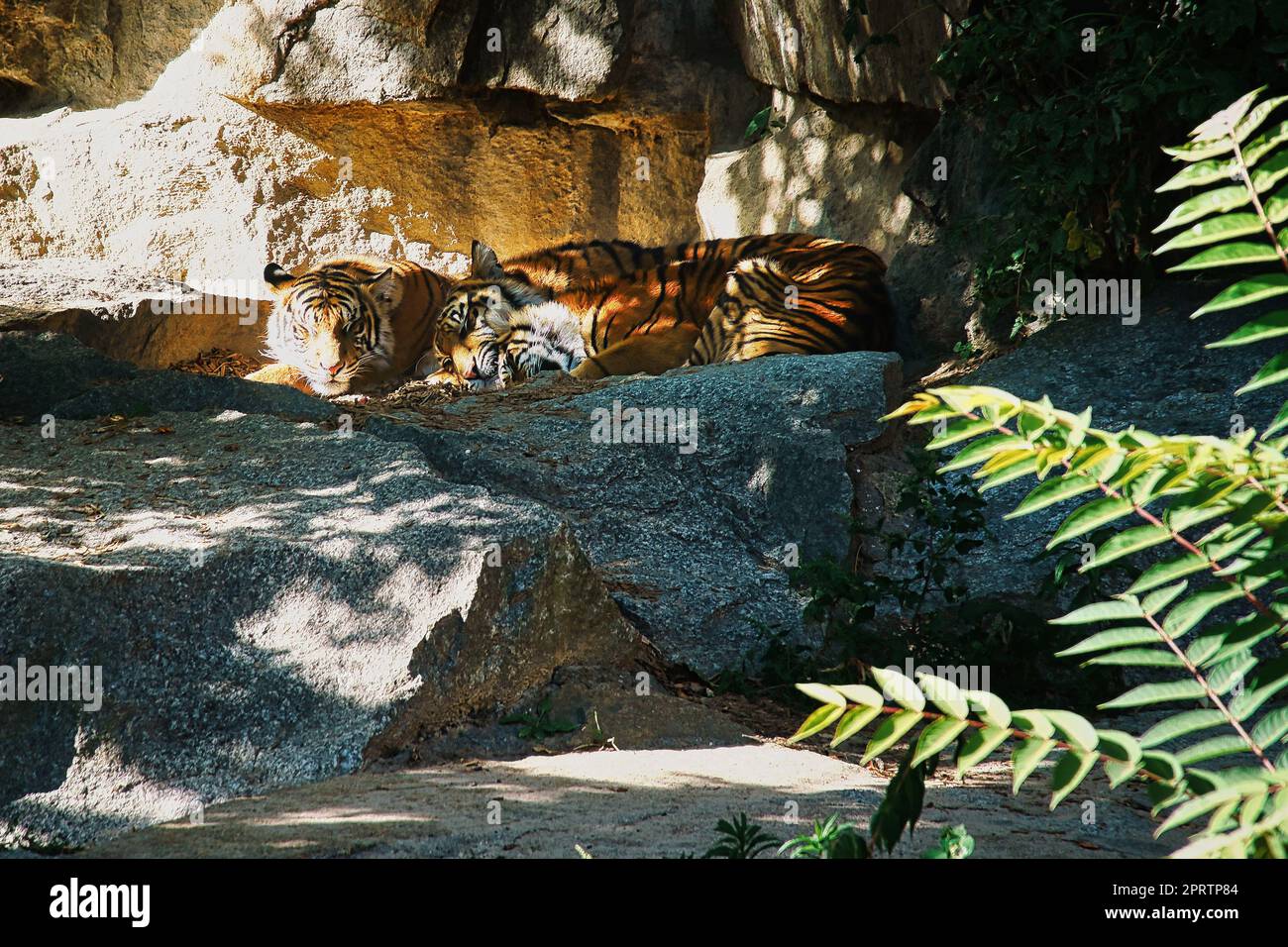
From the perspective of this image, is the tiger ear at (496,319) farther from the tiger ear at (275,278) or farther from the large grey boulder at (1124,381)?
the large grey boulder at (1124,381)

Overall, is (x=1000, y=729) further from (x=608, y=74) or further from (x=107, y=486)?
(x=608, y=74)

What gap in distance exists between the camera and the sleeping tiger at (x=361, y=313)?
8.72 m

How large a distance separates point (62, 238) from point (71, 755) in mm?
7524

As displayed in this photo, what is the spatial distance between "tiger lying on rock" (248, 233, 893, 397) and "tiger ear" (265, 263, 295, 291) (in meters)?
0.01

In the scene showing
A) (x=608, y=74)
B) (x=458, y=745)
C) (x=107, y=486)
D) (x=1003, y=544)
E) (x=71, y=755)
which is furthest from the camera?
(x=608, y=74)

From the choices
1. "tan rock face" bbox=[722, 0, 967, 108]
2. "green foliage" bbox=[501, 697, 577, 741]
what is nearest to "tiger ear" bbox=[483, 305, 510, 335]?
"tan rock face" bbox=[722, 0, 967, 108]

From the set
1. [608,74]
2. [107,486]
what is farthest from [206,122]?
[107,486]

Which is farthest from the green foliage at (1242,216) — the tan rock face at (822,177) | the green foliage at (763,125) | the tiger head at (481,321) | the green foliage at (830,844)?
the green foliage at (763,125)

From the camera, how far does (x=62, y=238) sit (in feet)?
32.3

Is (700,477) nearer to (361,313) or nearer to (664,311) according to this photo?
(664,311)

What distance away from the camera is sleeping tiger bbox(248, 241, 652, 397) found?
8719mm

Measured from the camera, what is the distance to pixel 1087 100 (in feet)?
20.7

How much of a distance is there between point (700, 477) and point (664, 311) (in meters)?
3.26

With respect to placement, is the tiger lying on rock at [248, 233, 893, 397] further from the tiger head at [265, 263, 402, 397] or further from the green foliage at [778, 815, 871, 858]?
the green foliage at [778, 815, 871, 858]
